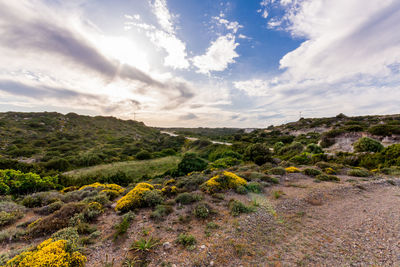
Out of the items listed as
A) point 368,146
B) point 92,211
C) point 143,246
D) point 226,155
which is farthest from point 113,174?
point 368,146

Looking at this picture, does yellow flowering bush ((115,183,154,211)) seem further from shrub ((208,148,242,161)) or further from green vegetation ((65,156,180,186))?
shrub ((208,148,242,161))

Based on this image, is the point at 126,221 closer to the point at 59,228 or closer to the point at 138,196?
the point at 138,196

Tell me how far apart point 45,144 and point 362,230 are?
5088 centimetres

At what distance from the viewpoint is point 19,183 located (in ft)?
28.5

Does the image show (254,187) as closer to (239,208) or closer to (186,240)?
(239,208)

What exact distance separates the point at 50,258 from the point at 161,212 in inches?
122

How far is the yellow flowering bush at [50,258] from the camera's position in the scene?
10.4ft

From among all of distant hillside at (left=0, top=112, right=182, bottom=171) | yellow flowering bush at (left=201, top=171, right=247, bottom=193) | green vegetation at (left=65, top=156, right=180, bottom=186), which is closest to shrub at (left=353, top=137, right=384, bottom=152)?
yellow flowering bush at (left=201, top=171, right=247, bottom=193)

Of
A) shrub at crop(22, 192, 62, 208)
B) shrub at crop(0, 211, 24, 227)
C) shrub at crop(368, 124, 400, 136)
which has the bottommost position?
shrub at crop(22, 192, 62, 208)

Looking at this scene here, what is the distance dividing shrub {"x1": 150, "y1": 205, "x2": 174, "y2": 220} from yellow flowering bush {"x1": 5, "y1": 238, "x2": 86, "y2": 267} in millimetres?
2231

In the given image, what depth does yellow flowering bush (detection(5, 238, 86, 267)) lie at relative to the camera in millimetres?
3178

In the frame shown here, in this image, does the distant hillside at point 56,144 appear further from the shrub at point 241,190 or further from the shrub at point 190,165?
the shrub at point 241,190

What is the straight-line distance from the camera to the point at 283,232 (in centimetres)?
468

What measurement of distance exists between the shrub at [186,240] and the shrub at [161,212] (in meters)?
1.44
